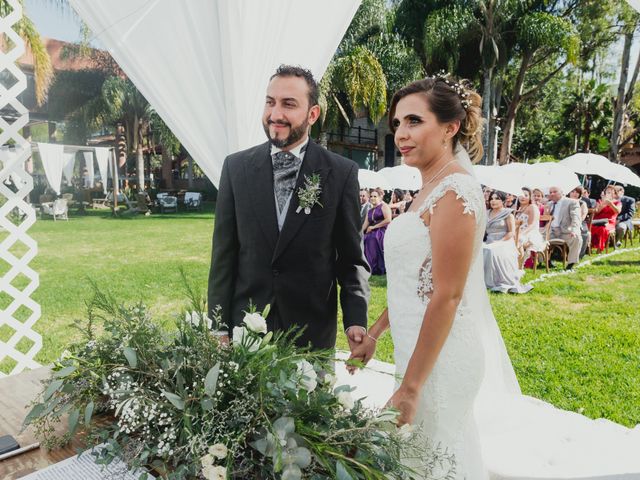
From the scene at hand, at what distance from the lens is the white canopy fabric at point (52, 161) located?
68.0ft

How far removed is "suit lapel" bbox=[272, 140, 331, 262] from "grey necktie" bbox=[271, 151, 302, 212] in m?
0.04

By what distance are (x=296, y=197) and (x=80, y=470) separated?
4.82 feet

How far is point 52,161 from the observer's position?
69.0 ft

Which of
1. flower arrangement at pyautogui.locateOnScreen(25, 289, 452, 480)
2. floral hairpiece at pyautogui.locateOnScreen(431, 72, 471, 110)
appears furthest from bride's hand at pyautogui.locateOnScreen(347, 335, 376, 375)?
floral hairpiece at pyautogui.locateOnScreen(431, 72, 471, 110)

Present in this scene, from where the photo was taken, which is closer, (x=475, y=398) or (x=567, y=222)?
(x=475, y=398)

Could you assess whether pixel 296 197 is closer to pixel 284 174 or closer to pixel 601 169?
pixel 284 174

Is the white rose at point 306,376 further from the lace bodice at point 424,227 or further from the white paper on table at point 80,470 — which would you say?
the lace bodice at point 424,227

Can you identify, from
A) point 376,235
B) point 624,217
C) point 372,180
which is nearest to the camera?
point 376,235

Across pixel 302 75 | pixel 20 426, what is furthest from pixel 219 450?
pixel 302 75

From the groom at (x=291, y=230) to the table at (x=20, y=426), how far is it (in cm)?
87

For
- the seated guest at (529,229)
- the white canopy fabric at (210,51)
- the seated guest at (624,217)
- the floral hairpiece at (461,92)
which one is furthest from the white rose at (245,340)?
the seated guest at (624,217)

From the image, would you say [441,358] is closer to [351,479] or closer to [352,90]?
[351,479]

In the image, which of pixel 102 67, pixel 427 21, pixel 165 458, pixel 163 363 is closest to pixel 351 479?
pixel 165 458

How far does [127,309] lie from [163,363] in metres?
0.27
